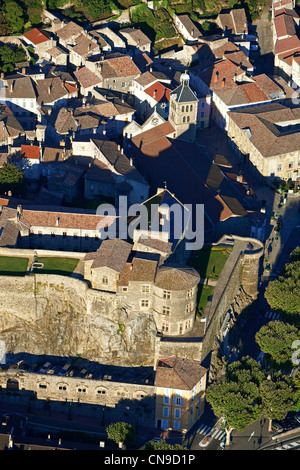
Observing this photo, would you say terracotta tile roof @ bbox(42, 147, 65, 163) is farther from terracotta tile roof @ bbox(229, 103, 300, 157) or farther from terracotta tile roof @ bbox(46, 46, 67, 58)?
terracotta tile roof @ bbox(46, 46, 67, 58)

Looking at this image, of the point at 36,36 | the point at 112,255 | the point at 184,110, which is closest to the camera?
the point at 112,255

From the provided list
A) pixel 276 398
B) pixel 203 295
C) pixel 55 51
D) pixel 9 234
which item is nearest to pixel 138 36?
pixel 55 51

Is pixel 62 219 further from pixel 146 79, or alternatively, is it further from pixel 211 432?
pixel 146 79

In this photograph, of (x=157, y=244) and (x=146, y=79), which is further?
(x=146, y=79)

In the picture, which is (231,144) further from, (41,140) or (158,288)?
(158,288)

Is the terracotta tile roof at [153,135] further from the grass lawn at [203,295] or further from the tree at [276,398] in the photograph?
the tree at [276,398]

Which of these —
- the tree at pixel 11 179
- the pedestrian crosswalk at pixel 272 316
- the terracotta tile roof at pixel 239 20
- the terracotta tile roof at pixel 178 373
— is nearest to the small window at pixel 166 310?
the terracotta tile roof at pixel 178 373
